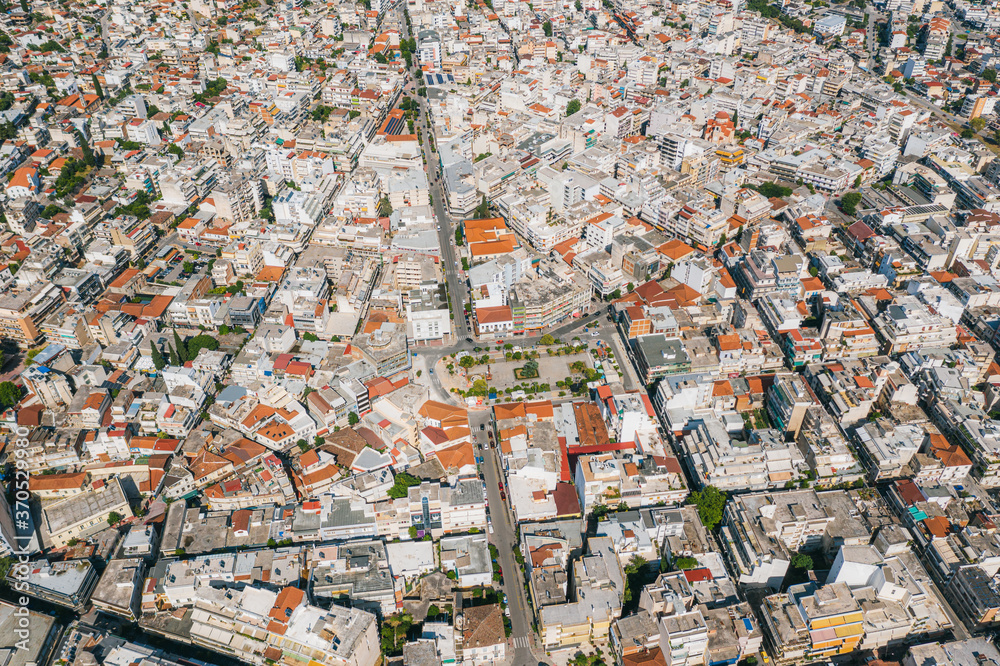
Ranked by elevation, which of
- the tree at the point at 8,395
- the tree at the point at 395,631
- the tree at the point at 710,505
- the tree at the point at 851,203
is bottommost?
the tree at the point at 395,631

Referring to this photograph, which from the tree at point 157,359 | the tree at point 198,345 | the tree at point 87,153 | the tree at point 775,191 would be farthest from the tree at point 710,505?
the tree at point 87,153

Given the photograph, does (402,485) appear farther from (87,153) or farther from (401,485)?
(87,153)

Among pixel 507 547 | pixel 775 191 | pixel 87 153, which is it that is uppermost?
pixel 87 153

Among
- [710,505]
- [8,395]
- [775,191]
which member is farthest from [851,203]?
[8,395]

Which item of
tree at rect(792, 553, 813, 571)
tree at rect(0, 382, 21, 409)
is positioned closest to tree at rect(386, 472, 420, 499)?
tree at rect(792, 553, 813, 571)

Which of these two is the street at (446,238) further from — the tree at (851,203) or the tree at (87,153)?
the tree at (851,203)

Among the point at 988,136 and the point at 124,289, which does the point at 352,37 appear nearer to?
the point at 124,289

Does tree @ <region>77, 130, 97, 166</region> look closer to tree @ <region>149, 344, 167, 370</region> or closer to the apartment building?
the apartment building
